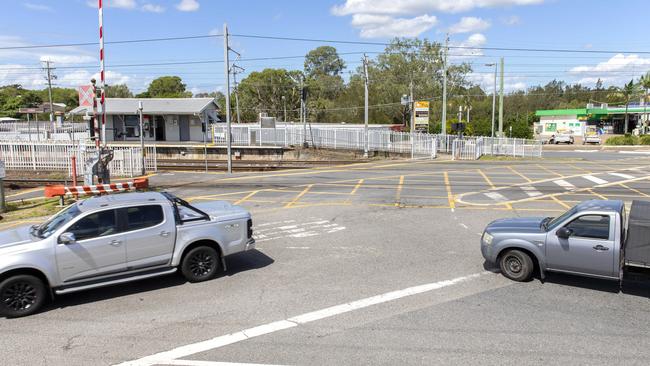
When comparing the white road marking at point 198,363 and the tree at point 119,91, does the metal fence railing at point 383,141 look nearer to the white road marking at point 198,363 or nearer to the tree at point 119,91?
the white road marking at point 198,363

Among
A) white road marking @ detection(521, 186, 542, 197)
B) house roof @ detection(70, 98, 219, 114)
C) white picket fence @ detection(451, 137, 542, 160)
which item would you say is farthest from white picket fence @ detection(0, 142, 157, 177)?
white picket fence @ detection(451, 137, 542, 160)

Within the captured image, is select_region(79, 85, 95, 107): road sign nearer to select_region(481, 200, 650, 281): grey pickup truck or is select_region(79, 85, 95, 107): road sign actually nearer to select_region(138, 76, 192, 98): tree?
select_region(481, 200, 650, 281): grey pickup truck

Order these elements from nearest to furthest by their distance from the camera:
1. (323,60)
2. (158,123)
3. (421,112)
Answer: (158,123) < (421,112) < (323,60)

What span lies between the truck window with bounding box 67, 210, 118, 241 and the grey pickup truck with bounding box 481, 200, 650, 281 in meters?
6.41

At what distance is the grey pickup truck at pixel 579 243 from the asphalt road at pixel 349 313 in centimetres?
39

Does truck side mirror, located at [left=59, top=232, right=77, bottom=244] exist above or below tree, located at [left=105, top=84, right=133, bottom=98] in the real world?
below

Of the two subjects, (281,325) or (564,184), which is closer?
(281,325)

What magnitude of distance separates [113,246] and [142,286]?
105 centimetres

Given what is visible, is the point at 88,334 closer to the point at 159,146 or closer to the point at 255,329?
the point at 255,329

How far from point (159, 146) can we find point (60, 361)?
113 ft

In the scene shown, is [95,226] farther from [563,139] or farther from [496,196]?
[563,139]

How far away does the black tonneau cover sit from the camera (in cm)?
715

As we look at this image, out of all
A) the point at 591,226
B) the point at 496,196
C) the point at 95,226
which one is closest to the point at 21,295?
the point at 95,226

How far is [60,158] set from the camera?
25.8 metres
